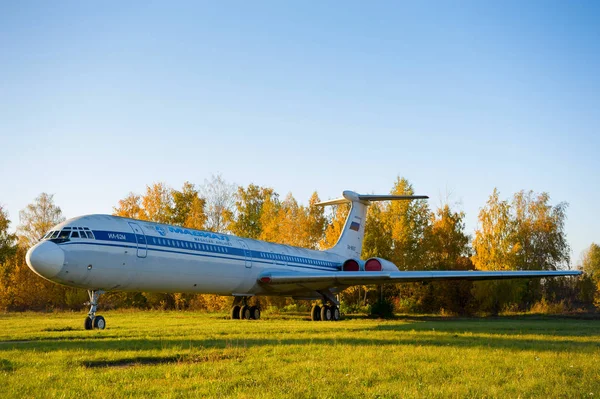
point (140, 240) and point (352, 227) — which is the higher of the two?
point (352, 227)

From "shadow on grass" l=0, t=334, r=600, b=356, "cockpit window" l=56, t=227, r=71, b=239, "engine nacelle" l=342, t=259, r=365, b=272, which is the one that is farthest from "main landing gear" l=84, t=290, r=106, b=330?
"engine nacelle" l=342, t=259, r=365, b=272

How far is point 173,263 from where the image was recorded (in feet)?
61.4

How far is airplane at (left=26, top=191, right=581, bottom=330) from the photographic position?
15680 millimetres

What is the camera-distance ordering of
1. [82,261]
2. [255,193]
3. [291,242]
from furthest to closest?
[255,193] → [291,242] → [82,261]

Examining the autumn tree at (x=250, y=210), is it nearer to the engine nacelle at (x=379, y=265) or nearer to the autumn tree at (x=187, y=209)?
the autumn tree at (x=187, y=209)

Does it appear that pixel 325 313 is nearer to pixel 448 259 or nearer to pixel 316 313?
pixel 316 313

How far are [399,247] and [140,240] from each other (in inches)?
993

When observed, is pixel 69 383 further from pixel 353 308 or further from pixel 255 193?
pixel 255 193

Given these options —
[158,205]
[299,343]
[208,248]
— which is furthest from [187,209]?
[299,343]

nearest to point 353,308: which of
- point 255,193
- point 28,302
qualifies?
point 255,193

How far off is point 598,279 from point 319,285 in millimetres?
26464

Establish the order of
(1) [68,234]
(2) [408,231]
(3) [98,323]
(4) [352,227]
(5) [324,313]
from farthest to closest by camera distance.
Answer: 1. (2) [408,231]
2. (4) [352,227]
3. (5) [324,313]
4. (3) [98,323]
5. (1) [68,234]

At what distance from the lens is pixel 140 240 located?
17.6 metres

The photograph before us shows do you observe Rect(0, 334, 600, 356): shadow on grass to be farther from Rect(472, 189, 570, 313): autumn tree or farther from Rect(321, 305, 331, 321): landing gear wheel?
Rect(472, 189, 570, 313): autumn tree
